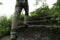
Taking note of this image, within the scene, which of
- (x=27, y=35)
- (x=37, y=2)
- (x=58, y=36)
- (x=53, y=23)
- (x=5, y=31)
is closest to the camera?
(x=58, y=36)

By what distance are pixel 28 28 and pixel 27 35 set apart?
20 centimetres

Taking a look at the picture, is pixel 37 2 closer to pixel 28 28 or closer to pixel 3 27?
pixel 3 27

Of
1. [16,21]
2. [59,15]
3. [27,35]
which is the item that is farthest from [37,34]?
[59,15]

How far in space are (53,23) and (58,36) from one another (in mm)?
1294

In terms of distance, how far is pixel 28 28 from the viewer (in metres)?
6.17

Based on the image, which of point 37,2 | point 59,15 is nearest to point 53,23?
point 59,15

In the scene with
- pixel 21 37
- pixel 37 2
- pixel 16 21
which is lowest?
pixel 21 37

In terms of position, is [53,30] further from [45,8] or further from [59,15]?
[45,8]

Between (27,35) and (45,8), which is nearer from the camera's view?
(27,35)

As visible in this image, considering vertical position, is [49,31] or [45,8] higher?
[45,8]

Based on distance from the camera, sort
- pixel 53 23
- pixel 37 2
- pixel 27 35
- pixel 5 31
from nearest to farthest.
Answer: pixel 27 35 < pixel 53 23 < pixel 5 31 < pixel 37 2

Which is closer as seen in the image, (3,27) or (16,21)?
(16,21)

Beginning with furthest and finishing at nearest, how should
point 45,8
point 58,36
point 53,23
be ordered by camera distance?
Answer: point 45,8 → point 53,23 → point 58,36

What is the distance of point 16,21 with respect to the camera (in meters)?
6.46
